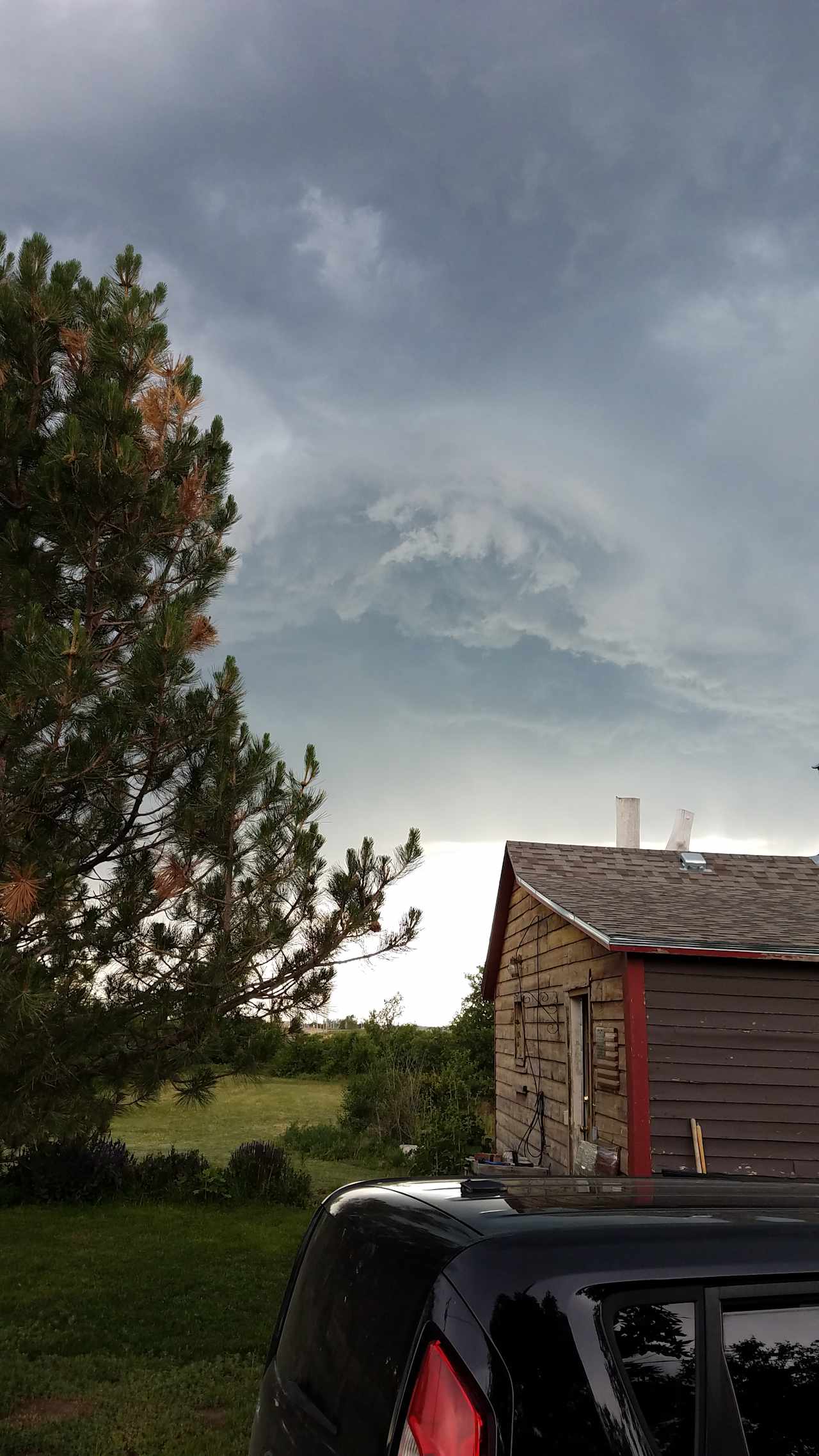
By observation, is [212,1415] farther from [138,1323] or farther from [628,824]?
[628,824]

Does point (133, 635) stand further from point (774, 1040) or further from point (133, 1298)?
point (774, 1040)

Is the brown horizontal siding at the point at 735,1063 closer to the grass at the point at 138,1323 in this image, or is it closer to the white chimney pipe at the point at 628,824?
the grass at the point at 138,1323

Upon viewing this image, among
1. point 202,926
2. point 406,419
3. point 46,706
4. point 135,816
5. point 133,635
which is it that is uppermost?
point 406,419

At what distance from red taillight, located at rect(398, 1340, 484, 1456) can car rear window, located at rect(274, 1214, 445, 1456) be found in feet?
0.23

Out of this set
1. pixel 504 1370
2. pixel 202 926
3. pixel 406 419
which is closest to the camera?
pixel 504 1370

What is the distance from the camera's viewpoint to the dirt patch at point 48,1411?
212 inches

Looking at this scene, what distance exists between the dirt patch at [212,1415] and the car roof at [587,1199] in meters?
4.26

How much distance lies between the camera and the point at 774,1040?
9.98 m

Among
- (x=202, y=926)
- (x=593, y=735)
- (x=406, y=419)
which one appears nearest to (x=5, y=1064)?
(x=202, y=926)

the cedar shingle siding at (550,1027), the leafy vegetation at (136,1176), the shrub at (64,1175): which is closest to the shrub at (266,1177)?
the leafy vegetation at (136,1176)

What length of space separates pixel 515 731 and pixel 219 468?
7.97m

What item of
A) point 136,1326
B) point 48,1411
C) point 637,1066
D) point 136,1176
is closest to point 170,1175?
point 136,1176

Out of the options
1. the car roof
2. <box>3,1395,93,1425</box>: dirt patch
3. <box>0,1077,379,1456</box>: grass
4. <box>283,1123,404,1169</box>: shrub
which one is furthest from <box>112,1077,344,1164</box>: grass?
the car roof

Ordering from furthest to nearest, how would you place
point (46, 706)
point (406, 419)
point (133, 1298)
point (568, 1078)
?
point (406, 419), point (568, 1078), point (133, 1298), point (46, 706)
